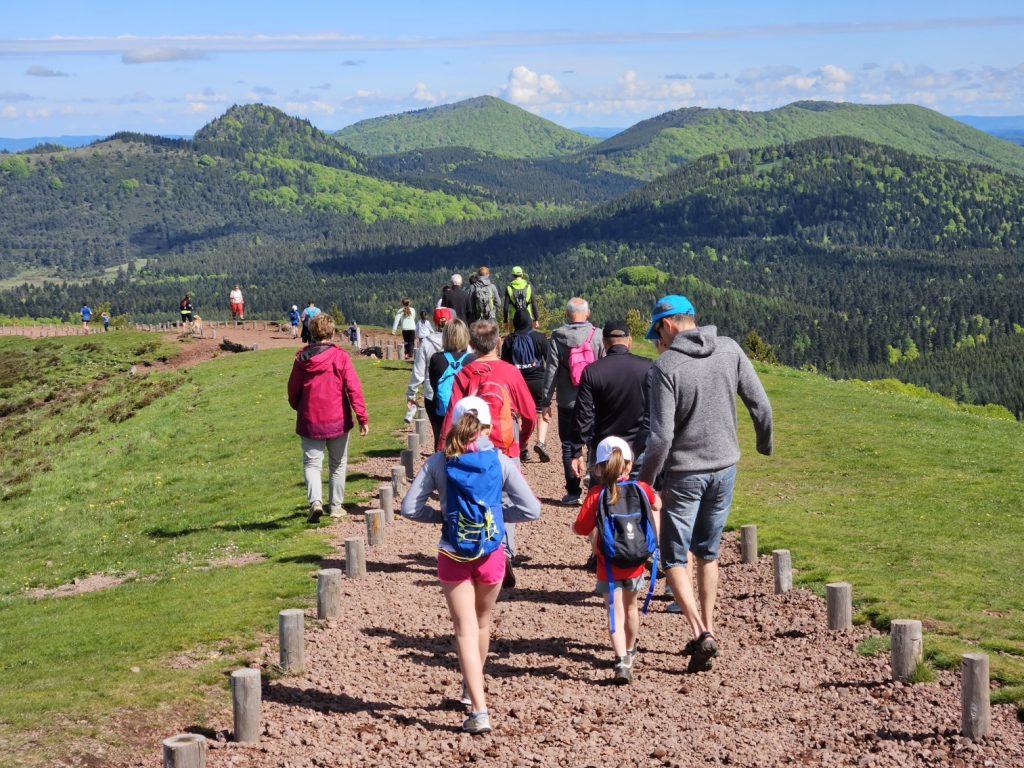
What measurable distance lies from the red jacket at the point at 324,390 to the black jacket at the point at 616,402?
13.7ft

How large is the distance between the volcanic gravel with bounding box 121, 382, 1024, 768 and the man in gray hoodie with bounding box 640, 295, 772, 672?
109 centimetres

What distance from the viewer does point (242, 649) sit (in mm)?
12234

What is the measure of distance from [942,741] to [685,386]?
3.44m

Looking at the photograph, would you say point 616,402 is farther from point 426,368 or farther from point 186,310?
point 186,310

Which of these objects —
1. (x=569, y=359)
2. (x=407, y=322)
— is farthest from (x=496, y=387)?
(x=407, y=322)

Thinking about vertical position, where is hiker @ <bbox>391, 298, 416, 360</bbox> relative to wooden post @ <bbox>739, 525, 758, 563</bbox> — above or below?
above

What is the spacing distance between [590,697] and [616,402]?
151 inches

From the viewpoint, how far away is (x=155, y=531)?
2292cm

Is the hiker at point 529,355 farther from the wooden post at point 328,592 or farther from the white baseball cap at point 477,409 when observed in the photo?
the white baseball cap at point 477,409

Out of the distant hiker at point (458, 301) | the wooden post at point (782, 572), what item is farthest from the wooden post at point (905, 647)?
the distant hiker at point (458, 301)

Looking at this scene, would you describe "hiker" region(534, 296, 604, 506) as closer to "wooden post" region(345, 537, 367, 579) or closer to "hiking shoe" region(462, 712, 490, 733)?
"wooden post" region(345, 537, 367, 579)

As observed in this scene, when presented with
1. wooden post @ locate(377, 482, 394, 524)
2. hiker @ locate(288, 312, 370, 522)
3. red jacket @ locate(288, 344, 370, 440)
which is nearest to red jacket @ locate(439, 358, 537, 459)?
hiker @ locate(288, 312, 370, 522)

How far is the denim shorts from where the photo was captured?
1045 centimetres

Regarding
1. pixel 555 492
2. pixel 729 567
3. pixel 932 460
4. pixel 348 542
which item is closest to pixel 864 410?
pixel 932 460
